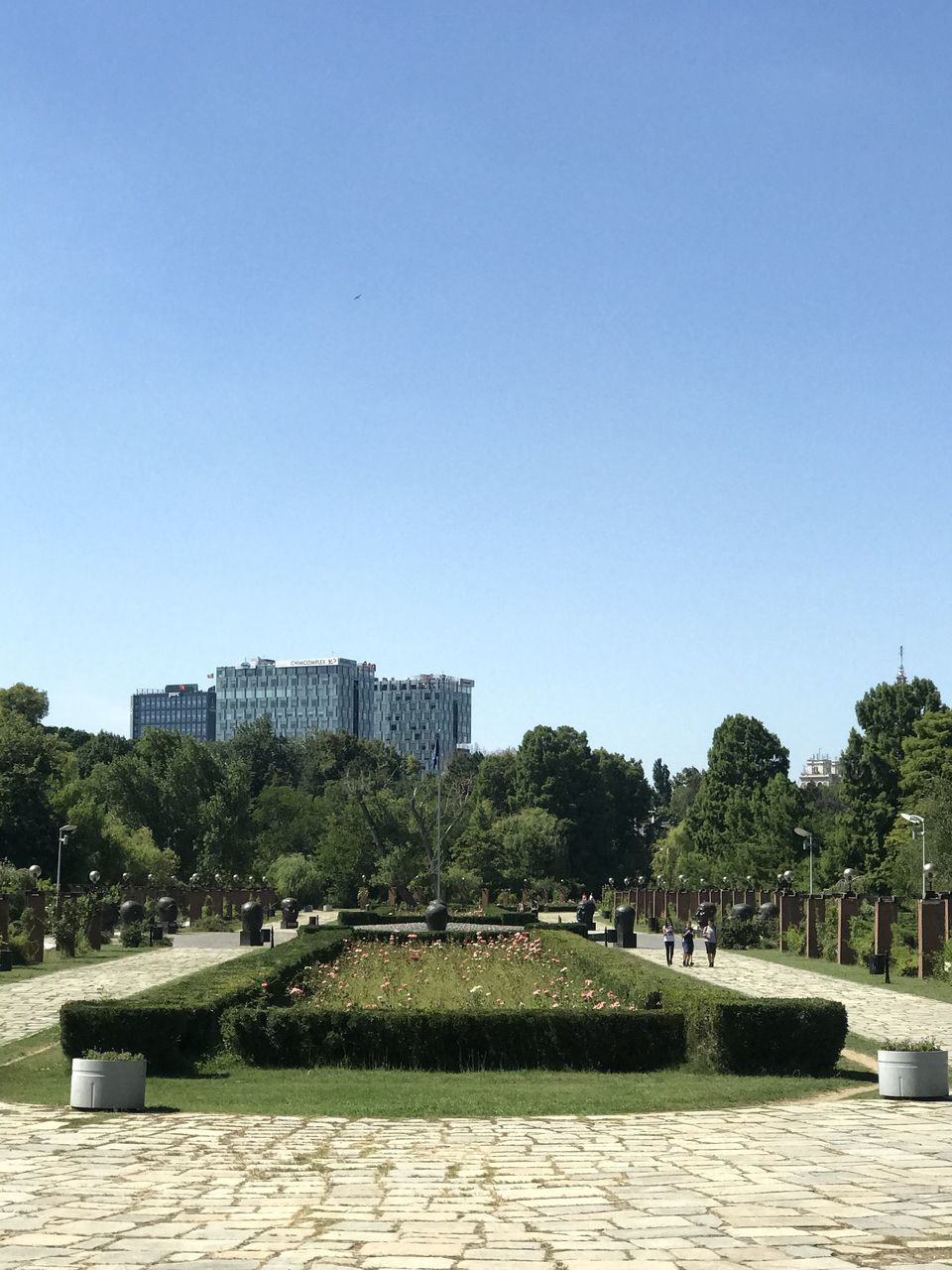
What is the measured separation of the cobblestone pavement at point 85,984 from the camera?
2367 cm

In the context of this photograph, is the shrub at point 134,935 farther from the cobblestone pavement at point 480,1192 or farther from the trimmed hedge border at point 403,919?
the cobblestone pavement at point 480,1192

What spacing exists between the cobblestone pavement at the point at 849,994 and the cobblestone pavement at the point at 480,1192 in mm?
7602

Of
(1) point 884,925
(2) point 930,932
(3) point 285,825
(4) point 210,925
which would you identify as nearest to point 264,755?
(3) point 285,825

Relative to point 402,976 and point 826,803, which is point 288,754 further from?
point 402,976

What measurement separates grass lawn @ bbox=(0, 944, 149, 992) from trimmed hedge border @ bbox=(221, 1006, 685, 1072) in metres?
13.4

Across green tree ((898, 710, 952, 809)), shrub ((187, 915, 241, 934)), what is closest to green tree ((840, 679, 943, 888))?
green tree ((898, 710, 952, 809))

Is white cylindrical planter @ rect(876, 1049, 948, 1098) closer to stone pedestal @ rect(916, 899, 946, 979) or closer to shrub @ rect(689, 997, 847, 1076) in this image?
shrub @ rect(689, 997, 847, 1076)

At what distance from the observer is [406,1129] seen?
44.1 feet

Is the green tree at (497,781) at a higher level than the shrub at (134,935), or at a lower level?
higher

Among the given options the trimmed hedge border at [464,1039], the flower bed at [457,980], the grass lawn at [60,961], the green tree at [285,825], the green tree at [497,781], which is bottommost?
the grass lawn at [60,961]

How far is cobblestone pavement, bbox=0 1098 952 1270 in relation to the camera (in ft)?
27.2

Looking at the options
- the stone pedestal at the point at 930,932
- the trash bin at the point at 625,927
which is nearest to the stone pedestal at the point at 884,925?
the stone pedestal at the point at 930,932

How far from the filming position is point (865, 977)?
34.5 m

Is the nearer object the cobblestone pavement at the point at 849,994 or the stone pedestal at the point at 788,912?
the cobblestone pavement at the point at 849,994
